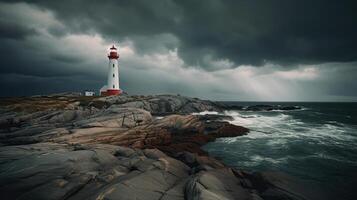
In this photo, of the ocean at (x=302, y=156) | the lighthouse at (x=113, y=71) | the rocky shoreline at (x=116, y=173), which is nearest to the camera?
the rocky shoreline at (x=116, y=173)

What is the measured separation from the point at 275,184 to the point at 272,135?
21528 millimetres

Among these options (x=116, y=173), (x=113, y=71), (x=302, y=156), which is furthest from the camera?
(x=113, y=71)

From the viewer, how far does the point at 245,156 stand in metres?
22.2

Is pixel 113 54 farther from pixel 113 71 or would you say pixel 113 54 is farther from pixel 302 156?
pixel 302 156

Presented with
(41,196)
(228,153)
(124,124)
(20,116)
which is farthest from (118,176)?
(20,116)

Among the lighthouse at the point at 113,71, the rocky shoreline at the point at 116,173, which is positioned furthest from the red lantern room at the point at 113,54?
the rocky shoreline at the point at 116,173

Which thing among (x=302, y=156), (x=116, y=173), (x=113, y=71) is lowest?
(x=302, y=156)

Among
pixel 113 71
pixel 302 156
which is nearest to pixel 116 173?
pixel 302 156

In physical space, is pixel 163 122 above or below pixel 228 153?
above

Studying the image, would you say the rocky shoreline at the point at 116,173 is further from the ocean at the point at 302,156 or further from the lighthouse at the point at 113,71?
the lighthouse at the point at 113,71

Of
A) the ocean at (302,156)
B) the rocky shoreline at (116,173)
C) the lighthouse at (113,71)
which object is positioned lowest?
the ocean at (302,156)

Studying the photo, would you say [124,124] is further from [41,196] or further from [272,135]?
[272,135]

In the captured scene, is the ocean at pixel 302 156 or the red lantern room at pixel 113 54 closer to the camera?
the ocean at pixel 302 156

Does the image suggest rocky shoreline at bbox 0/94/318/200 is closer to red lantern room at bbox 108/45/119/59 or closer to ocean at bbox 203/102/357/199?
ocean at bbox 203/102/357/199
